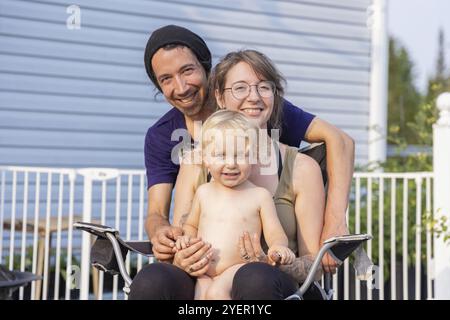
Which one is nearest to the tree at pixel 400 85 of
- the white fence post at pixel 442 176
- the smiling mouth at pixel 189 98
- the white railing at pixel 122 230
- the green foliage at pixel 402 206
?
the green foliage at pixel 402 206

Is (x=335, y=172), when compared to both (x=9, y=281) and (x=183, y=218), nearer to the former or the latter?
(x=183, y=218)

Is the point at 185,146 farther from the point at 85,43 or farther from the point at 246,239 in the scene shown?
the point at 85,43

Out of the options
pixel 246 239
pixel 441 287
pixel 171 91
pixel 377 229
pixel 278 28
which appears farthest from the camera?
pixel 278 28

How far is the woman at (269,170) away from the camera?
9.57 ft

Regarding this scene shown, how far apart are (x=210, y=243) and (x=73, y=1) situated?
4455 mm

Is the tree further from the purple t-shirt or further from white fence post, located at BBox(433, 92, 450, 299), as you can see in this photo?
the purple t-shirt

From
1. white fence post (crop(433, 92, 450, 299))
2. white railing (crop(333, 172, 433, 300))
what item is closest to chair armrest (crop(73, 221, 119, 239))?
white railing (crop(333, 172, 433, 300))

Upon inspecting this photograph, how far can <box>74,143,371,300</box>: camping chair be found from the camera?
2686 millimetres

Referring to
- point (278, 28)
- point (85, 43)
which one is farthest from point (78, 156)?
point (278, 28)

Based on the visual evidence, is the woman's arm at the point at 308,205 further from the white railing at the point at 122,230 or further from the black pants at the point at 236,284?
the white railing at the point at 122,230

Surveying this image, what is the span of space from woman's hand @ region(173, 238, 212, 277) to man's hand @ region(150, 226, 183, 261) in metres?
0.12

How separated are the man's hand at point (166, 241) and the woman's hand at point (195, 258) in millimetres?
116

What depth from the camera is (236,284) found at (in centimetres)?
254

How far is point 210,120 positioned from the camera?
2.78 metres
